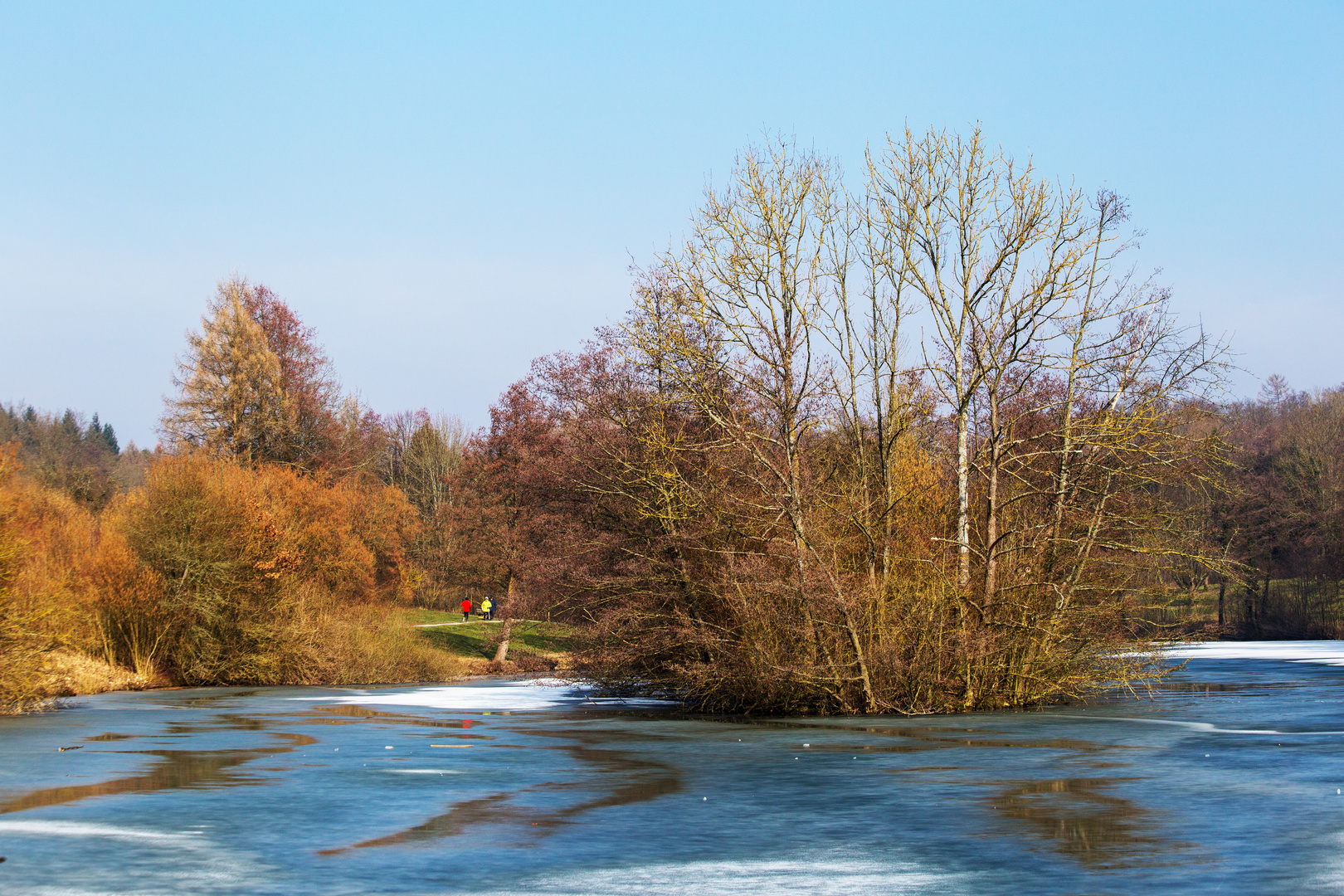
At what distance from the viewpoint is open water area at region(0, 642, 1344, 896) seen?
927 cm

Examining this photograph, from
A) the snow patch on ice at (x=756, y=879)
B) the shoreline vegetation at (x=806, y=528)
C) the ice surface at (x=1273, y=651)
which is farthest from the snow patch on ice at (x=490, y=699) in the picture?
the ice surface at (x=1273, y=651)

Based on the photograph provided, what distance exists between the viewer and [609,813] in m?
12.3

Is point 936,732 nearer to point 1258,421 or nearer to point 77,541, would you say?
point 77,541

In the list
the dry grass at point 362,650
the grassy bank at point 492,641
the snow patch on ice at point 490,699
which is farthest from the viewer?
the grassy bank at point 492,641

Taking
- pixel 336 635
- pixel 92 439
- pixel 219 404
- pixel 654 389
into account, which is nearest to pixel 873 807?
pixel 654 389

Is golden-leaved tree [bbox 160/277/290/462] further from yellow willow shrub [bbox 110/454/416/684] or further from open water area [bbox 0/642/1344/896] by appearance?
open water area [bbox 0/642/1344/896]

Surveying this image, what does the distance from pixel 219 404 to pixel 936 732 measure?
43390mm

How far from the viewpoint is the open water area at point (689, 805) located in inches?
365

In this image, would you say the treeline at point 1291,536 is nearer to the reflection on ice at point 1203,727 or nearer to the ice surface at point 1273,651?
the ice surface at point 1273,651

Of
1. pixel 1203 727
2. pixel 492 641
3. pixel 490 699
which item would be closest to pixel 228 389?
pixel 492 641

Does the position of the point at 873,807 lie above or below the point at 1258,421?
below

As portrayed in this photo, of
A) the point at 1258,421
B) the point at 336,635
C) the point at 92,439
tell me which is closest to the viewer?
the point at 336,635

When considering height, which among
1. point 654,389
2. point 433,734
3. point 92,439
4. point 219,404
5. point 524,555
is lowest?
point 433,734

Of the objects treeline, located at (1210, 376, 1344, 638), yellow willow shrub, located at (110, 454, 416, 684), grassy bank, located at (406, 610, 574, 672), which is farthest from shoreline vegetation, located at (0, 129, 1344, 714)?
treeline, located at (1210, 376, 1344, 638)
